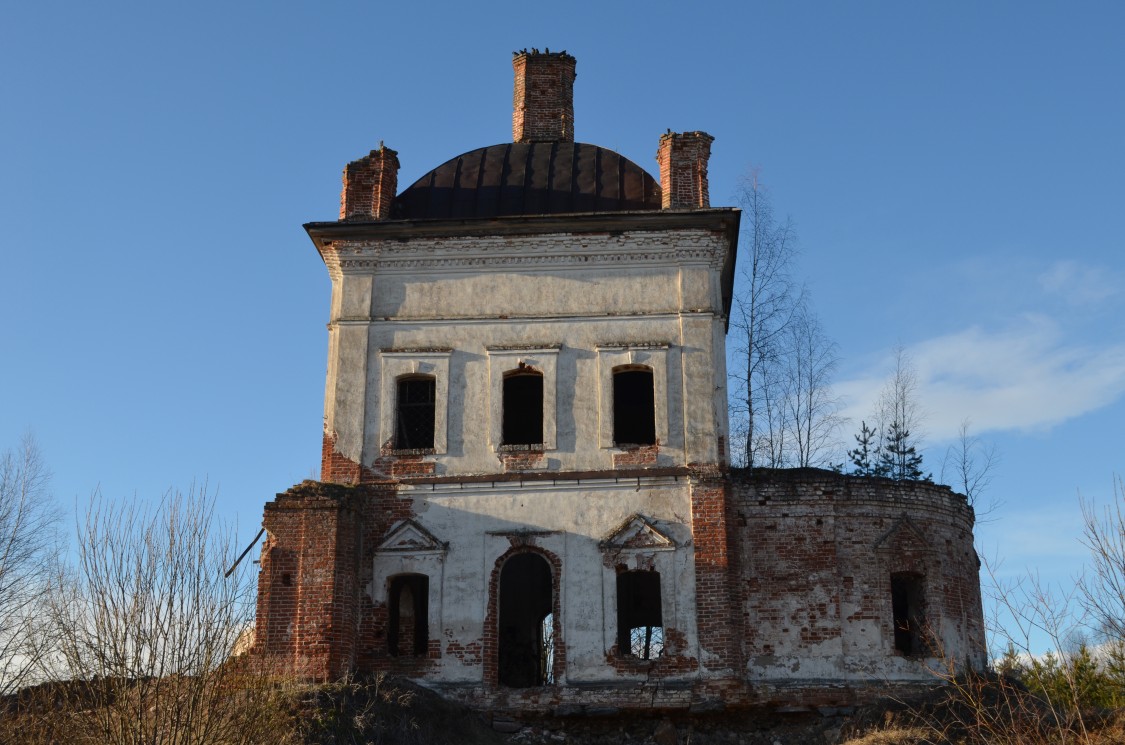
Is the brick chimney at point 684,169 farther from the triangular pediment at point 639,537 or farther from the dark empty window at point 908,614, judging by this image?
the dark empty window at point 908,614

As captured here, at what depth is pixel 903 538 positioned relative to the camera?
60.9 feet

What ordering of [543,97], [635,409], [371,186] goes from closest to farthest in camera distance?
[371,186] → [635,409] → [543,97]

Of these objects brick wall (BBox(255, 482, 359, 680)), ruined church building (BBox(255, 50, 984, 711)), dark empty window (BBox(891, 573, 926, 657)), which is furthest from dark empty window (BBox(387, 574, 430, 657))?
dark empty window (BBox(891, 573, 926, 657))

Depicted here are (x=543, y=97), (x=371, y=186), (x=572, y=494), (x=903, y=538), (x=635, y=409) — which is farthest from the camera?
(x=543, y=97)

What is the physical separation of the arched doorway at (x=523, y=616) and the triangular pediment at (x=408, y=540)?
2.95 m

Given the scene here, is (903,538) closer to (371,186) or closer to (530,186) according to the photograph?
(530,186)

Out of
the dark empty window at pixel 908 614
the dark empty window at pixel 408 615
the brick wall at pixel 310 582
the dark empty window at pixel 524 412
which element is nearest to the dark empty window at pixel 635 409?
the dark empty window at pixel 524 412

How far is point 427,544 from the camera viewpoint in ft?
61.0

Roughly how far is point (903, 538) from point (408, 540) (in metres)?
7.36

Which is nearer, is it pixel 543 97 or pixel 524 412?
pixel 524 412

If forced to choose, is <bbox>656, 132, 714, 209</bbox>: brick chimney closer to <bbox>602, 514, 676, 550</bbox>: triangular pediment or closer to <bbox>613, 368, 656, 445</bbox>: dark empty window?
Result: <bbox>613, 368, 656, 445</bbox>: dark empty window

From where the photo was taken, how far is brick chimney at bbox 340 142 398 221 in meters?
20.4

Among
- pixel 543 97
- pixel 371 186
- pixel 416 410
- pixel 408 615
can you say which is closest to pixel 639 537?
pixel 408 615

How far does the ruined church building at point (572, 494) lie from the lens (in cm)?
1780
